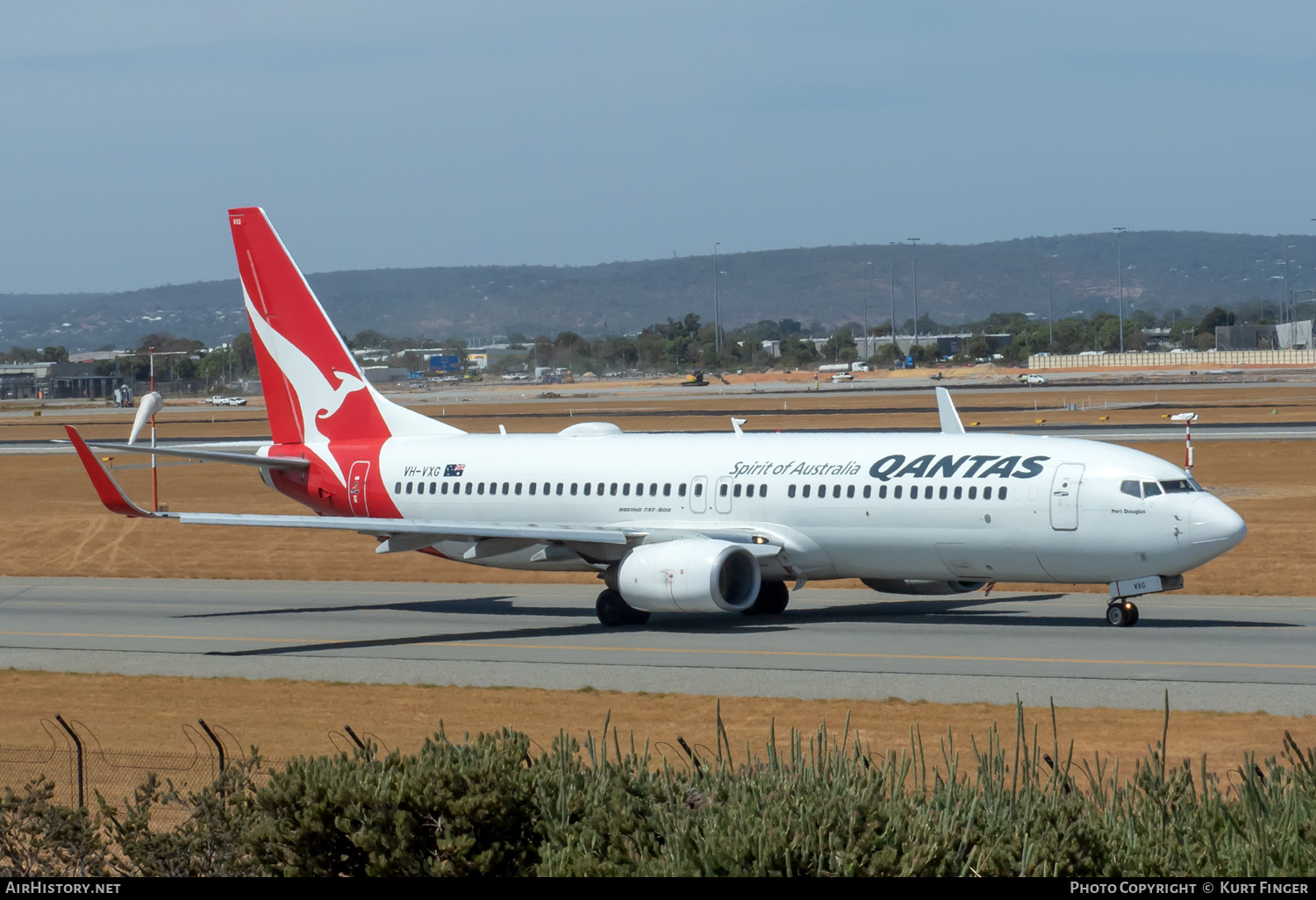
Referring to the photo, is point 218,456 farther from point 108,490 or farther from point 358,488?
point 358,488

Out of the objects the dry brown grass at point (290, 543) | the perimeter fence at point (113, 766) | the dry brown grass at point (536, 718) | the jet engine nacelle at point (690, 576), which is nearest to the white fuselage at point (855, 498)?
the jet engine nacelle at point (690, 576)

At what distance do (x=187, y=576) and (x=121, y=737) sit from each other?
77.9 feet

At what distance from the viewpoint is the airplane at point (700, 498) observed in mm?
30000

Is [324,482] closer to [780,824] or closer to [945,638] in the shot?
[945,638]

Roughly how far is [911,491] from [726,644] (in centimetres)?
481

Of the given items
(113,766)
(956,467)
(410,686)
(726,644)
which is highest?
(956,467)

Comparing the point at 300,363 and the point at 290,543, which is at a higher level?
the point at 300,363

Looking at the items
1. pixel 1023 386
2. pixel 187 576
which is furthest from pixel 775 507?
pixel 1023 386

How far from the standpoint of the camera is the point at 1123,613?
30.6 metres

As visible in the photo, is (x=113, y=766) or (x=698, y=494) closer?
(x=113, y=766)

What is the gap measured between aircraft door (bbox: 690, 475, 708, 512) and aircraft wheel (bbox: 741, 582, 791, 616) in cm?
228

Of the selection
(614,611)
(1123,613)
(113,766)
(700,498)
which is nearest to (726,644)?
Result: (614,611)

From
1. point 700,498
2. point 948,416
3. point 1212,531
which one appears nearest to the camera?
point 1212,531

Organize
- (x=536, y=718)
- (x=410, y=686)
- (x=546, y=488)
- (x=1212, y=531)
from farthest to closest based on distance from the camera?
(x=546, y=488) < (x=1212, y=531) < (x=410, y=686) < (x=536, y=718)
